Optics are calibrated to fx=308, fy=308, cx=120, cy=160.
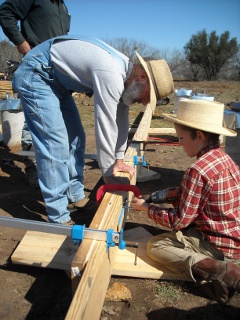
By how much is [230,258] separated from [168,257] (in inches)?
17.9

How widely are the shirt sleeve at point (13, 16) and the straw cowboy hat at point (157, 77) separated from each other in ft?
6.80

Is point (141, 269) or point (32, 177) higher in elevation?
point (141, 269)

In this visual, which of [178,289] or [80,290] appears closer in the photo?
[80,290]

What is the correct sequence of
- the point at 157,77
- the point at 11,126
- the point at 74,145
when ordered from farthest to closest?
1. the point at 11,126
2. the point at 74,145
3. the point at 157,77

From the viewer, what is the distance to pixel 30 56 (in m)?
2.71

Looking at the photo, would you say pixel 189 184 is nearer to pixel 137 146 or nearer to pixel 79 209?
pixel 79 209

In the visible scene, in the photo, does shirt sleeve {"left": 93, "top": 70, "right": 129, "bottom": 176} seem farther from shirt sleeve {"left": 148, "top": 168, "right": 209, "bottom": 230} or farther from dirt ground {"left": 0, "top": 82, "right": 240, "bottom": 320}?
dirt ground {"left": 0, "top": 82, "right": 240, "bottom": 320}

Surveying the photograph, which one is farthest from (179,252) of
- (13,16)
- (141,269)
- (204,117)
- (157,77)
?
(13,16)

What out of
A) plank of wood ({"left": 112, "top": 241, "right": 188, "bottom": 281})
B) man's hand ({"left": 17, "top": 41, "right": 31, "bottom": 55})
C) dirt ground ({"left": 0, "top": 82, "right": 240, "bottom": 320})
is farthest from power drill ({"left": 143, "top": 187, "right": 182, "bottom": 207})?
man's hand ({"left": 17, "top": 41, "right": 31, "bottom": 55})

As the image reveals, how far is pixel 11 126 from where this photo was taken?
5.98 m

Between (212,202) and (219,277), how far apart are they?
1.68 feet

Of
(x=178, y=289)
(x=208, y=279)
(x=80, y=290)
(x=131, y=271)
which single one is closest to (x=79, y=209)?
(x=131, y=271)

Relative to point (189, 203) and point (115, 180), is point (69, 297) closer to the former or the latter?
point (115, 180)

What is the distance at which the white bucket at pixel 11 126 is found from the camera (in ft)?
19.3
